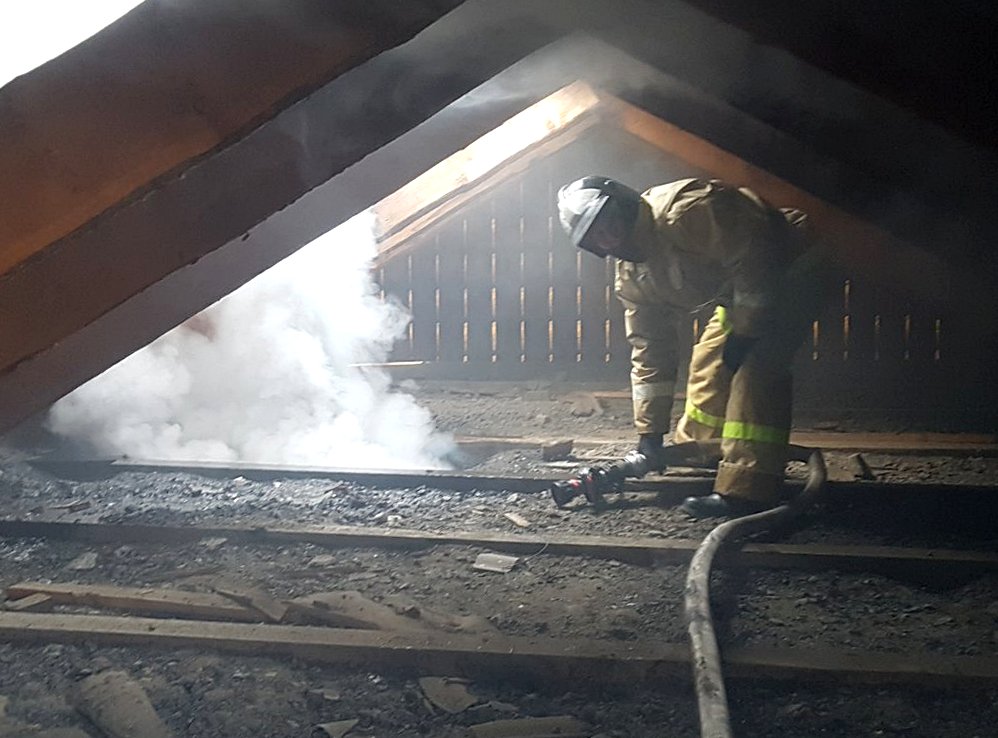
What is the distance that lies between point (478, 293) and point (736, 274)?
182 inches

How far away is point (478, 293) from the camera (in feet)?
26.2

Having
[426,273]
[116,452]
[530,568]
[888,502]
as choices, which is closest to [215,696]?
[530,568]

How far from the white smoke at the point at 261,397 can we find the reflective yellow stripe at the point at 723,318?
5.43ft

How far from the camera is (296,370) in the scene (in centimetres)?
581

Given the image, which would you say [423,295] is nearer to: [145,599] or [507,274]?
[507,274]

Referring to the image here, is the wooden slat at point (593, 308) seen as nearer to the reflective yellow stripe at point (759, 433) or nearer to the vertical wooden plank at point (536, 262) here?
the vertical wooden plank at point (536, 262)

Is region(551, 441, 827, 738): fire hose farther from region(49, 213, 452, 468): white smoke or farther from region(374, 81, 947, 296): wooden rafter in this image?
region(374, 81, 947, 296): wooden rafter

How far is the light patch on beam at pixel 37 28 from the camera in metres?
1.94

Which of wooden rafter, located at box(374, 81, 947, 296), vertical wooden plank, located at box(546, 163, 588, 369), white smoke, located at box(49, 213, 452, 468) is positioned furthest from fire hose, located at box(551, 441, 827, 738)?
vertical wooden plank, located at box(546, 163, 588, 369)

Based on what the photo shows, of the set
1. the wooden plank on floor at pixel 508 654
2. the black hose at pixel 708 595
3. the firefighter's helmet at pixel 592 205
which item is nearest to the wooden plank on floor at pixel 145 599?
the wooden plank on floor at pixel 508 654

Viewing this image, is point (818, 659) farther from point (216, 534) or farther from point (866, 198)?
point (866, 198)

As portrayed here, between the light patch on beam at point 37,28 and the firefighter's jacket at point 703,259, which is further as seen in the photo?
the firefighter's jacket at point 703,259

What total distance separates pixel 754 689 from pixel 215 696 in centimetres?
130

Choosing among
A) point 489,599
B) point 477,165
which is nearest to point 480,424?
point 477,165
